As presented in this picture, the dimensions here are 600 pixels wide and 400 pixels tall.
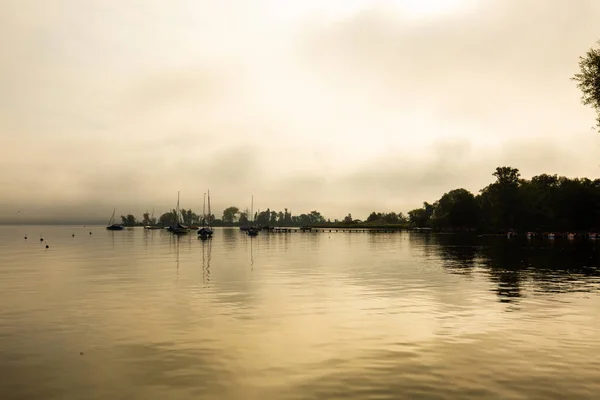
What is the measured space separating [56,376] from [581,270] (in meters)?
63.2

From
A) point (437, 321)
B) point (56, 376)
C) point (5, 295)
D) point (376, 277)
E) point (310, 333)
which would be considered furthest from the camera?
point (376, 277)

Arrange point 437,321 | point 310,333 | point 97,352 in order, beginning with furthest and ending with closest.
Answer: point 437,321 < point 310,333 < point 97,352

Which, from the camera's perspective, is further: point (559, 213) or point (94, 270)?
point (559, 213)

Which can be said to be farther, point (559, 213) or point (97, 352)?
point (559, 213)

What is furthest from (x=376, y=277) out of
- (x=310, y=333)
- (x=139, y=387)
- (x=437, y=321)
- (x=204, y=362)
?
(x=139, y=387)

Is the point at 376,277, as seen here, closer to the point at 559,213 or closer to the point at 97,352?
the point at 97,352

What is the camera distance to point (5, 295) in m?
40.2

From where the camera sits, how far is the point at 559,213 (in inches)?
7160

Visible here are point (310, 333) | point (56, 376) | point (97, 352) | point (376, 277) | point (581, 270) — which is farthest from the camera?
point (581, 270)

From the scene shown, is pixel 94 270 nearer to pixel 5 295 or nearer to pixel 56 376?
pixel 5 295

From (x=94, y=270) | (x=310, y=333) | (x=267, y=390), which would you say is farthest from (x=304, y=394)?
(x=94, y=270)

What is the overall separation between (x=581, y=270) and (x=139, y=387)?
2416 inches

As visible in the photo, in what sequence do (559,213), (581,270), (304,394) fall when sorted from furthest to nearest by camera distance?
(559,213)
(581,270)
(304,394)

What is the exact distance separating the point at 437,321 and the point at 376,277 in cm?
2571
